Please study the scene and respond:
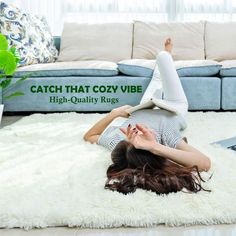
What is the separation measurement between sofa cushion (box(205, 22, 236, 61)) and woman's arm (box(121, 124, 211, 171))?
2.48m

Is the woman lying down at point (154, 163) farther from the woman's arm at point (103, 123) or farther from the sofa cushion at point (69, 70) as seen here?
the sofa cushion at point (69, 70)

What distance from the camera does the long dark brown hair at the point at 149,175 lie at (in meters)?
1.67

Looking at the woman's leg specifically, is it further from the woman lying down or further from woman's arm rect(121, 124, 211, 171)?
woman's arm rect(121, 124, 211, 171)

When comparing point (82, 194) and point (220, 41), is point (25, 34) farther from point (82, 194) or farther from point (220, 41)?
point (82, 194)

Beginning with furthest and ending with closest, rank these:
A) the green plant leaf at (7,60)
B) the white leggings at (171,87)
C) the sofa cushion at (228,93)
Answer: the sofa cushion at (228,93) < the green plant leaf at (7,60) < the white leggings at (171,87)

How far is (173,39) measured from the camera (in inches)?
170

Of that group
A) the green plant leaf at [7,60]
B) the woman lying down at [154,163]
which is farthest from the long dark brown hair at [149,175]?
the green plant leaf at [7,60]

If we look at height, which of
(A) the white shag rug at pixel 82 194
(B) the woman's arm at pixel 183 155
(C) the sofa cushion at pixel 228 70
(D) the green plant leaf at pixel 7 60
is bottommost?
(A) the white shag rug at pixel 82 194

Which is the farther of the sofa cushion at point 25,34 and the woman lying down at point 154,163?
the sofa cushion at point 25,34

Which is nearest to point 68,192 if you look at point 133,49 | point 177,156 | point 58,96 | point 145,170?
point 145,170

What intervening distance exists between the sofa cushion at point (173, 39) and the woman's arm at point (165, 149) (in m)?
2.44

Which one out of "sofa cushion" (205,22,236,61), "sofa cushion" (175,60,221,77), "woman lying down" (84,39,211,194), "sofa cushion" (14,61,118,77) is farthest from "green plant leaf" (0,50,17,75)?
"sofa cushion" (205,22,236,61)

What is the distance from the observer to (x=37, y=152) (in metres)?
2.32

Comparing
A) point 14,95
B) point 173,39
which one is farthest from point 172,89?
point 173,39
